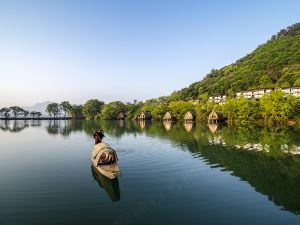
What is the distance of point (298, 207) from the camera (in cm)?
1898

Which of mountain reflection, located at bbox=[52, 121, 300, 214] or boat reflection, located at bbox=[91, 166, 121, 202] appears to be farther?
mountain reflection, located at bbox=[52, 121, 300, 214]

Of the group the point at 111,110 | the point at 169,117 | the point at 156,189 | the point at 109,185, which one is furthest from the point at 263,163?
the point at 111,110

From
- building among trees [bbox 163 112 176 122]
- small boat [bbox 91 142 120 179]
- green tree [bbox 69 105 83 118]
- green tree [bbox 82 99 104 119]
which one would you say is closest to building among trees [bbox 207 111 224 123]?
building among trees [bbox 163 112 176 122]

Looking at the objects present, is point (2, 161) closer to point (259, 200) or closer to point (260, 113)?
point (259, 200)

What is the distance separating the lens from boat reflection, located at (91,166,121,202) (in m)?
21.2

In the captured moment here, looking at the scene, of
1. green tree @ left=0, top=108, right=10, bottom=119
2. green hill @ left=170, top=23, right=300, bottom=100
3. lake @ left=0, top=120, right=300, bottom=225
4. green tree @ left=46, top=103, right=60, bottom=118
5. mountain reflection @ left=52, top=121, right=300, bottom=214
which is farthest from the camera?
green tree @ left=46, top=103, right=60, bottom=118

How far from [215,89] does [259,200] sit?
473 feet

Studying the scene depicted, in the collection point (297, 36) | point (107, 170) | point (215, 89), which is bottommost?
point (107, 170)

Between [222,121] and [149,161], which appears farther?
[222,121]

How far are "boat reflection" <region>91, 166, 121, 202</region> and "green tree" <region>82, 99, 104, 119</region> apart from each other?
143106 mm

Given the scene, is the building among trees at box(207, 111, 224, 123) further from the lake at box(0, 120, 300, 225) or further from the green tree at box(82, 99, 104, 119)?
the green tree at box(82, 99, 104, 119)

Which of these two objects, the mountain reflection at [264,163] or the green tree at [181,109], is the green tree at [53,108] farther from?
the mountain reflection at [264,163]

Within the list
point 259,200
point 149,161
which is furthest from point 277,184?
point 149,161

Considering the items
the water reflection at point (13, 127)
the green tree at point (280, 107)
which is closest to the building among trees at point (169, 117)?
the green tree at point (280, 107)
